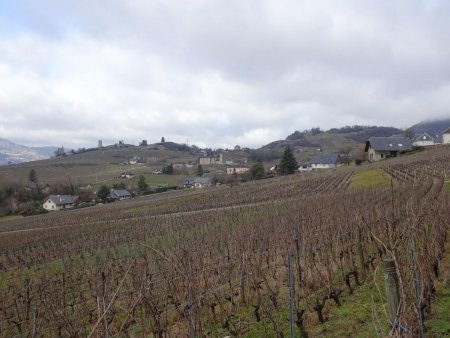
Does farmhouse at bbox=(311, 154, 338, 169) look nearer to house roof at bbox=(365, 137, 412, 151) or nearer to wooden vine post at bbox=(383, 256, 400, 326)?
house roof at bbox=(365, 137, 412, 151)

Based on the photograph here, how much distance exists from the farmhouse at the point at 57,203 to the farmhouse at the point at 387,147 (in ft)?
164

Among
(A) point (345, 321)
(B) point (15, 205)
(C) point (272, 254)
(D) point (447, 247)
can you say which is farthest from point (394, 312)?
(B) point (15, 205)

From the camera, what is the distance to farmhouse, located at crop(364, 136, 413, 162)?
61625 mm

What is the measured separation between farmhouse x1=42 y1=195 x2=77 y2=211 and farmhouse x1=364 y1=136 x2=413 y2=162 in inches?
1968

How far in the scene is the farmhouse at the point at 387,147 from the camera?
61625 millimetres

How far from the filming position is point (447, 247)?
10.6m

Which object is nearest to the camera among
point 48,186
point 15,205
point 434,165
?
point 434,165

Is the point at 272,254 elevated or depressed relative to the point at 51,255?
elevated

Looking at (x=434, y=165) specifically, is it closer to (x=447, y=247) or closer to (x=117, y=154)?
(x=447, y=247)

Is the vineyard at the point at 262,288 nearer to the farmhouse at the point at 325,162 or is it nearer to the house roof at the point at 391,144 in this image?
the house roof at the point at 391,144

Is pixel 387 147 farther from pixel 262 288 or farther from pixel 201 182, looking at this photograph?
pixel 262 288

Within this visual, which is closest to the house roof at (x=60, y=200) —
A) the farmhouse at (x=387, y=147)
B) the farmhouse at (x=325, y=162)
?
the farmhouse at (x=387, y=147)

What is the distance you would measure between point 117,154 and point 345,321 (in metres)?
159

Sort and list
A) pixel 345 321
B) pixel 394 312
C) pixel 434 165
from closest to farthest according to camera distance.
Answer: pixel 394 312 → pixel 345 321 → pixel 434 165
